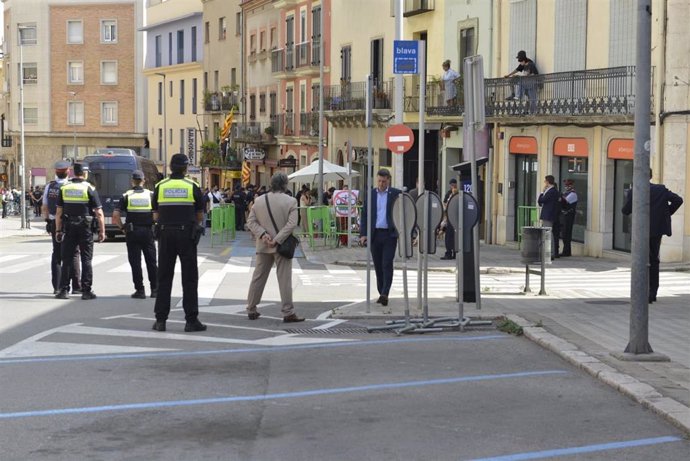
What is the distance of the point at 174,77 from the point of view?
84812mm

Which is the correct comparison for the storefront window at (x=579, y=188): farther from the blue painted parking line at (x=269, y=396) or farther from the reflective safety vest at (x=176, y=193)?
the blue painted parking line at (x=269, y=396)

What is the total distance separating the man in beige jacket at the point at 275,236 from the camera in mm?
14227

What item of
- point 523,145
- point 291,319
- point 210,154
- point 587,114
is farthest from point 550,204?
point 210,154

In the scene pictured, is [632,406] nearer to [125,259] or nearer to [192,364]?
[192,364]

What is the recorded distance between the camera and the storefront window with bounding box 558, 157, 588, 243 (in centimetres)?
2988

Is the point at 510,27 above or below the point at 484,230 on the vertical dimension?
above

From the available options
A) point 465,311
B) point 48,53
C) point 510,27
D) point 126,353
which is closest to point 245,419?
point 126,353

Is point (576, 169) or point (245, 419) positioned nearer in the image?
point (245, 419)

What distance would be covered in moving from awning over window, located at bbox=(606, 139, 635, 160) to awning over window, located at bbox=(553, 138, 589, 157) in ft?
3.92

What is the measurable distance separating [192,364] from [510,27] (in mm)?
24667

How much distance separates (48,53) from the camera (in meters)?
92.0

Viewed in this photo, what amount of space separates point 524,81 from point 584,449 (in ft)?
80.9

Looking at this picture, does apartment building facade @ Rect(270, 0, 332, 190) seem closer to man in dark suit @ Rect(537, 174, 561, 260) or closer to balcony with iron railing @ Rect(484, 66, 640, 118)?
balcony with iron railing @ Rect(484, 66, 640, 118)

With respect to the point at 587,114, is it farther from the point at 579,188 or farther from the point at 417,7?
the point at 417,7
